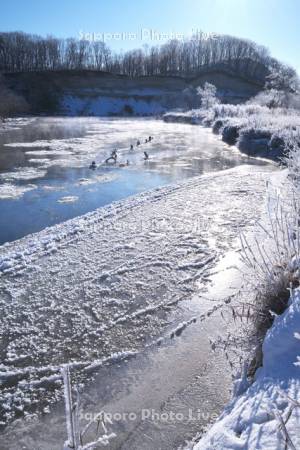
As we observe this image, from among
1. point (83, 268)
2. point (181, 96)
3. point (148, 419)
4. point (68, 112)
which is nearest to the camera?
point (148, 419)

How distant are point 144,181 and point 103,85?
7370 cm

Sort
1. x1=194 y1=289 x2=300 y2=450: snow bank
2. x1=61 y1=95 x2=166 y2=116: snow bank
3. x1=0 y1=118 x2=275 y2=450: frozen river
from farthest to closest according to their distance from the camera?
x1=61 y1=95 x2=166 y2=116: snow bank
x1=0 y1=118 x2=275 y2=450: frozen river
x1=194 y1=289 x2=300 y2=450: snow bank

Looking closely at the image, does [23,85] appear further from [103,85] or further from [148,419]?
[148,419]

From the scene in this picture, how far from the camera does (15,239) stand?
789cm

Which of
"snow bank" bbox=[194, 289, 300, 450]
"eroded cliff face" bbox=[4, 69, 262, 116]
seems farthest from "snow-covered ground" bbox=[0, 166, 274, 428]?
"eroded cliff face" bbox=[4, 69, 262, 116]

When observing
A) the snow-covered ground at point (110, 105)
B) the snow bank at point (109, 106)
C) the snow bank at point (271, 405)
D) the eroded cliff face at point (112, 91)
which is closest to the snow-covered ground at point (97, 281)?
the snow bank at point (271, 405)

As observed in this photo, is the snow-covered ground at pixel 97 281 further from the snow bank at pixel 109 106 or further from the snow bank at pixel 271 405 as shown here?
the snow bank at pixel 109 106

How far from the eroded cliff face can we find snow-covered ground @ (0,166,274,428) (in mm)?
60479

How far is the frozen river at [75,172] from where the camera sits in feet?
32.1

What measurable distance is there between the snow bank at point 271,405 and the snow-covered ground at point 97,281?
75.3 inches

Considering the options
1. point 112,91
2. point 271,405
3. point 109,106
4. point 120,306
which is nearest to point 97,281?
point 120,306

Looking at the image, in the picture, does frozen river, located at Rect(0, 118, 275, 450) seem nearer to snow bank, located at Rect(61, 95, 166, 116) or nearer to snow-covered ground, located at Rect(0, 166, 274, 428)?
snow-covered ground, located at Rect(0, 166, 274, 428)

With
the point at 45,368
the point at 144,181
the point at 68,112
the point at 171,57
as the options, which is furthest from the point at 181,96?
the point at 45,368

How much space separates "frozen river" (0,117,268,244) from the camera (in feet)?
32.1
